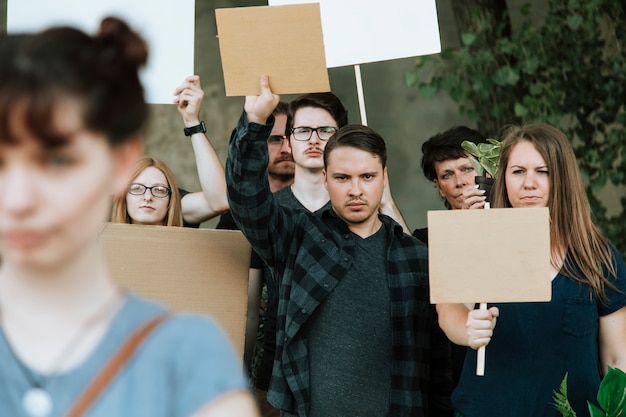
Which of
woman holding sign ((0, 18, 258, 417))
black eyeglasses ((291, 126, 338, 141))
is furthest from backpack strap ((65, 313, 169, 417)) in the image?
black eyeglasses ((291, 126, 338, 141))

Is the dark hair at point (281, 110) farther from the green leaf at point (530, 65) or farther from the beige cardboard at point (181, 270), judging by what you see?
the green leaf at point (530, 65)

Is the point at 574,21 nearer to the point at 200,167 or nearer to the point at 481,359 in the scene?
the point at 200,167

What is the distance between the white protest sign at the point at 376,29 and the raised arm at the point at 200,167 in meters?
0.49

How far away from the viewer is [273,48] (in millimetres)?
2744

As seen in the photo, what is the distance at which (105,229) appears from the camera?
290 centimetres

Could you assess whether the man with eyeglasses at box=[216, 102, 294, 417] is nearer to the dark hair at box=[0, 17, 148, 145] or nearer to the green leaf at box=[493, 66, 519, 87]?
the green leaf at box=[493, 66, 519, 87]

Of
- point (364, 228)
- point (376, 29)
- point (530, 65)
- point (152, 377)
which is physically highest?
point (530, 65)

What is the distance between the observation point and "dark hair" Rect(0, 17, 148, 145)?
1.06 meters

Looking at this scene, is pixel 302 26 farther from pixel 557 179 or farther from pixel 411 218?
pixel 411 218

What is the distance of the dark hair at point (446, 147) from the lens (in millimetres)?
3705

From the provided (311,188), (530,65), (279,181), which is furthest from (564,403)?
(530,65)

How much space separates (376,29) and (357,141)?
485 millimetres

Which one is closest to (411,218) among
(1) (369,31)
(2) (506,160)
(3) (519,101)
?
(3) (519,101)

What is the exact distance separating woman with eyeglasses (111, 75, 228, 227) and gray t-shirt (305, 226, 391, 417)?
1.94 feet
